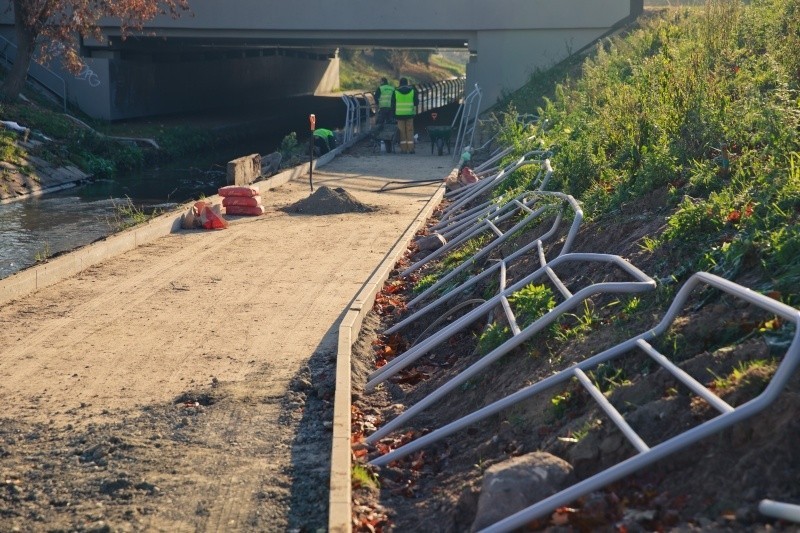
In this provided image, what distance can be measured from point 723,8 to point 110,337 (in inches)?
404

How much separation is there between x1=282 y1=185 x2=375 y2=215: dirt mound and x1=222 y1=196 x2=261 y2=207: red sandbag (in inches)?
31.2

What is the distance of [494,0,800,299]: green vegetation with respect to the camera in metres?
7.26

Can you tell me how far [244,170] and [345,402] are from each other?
57.1 feet

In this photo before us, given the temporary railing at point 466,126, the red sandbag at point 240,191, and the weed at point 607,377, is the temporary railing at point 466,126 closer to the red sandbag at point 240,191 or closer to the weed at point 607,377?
the red sandbag at point 240,191

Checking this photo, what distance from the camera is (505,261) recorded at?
418 inches

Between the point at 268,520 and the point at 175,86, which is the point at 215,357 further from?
the point at 175,86

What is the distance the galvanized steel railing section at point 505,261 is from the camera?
32.7 ft

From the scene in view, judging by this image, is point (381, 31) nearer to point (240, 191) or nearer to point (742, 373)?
point (240, 191)

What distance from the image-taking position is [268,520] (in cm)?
627

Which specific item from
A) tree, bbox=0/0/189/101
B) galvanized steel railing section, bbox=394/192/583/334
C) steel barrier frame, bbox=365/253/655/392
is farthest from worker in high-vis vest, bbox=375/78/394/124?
steel barrier frame, bbox=365/253/655/392

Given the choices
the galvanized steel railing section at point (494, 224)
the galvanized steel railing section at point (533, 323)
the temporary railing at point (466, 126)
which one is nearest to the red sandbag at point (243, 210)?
the galvanized steel railing section at point (494, 224)

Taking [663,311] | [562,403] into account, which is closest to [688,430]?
[562,403]

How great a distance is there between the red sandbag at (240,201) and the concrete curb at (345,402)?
5.24 m

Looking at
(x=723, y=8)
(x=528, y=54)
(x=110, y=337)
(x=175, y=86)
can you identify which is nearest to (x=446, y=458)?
(x=110, y=337)
